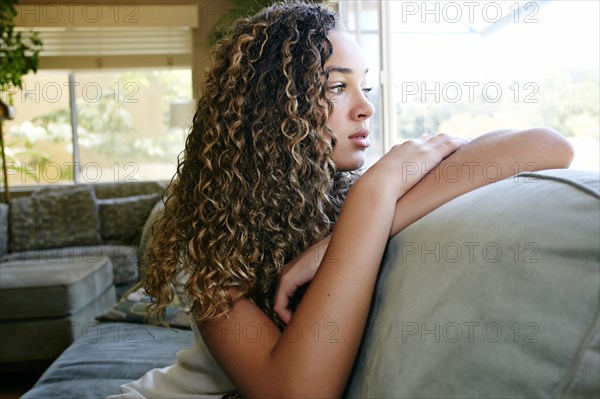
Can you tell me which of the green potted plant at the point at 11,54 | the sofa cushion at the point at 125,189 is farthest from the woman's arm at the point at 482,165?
the green potted plant at the point at 11,54

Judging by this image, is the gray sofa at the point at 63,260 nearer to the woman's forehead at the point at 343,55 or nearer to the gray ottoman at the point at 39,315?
the gray ottoman at the point at 39,315

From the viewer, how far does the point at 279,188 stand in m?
1.05

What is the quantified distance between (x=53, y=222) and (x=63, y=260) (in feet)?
3.55

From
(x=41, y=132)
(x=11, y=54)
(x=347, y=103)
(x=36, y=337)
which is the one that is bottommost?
(x=36, y=337)

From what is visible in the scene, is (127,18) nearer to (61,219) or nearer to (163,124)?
(163,124)

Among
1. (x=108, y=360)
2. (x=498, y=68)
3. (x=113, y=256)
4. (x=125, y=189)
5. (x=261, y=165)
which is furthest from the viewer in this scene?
(x=125, y=189)

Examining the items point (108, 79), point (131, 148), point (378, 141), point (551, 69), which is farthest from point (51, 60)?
point (551, 69)

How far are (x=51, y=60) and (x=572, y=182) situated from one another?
261 inches

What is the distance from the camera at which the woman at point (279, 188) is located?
2.67 ft

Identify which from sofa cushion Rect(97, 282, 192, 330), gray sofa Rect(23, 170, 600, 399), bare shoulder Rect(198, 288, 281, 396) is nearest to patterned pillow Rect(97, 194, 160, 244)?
sofa cushion Rect(97, 282, 192, 330)

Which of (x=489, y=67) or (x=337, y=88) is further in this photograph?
(x=489, y=67)

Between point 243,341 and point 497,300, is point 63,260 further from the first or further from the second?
point 497,300

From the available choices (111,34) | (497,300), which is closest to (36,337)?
(497,300)

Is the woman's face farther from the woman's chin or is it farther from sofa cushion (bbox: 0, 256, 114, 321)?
sofa cushion (bbox: 0, 256, 114, 321)
